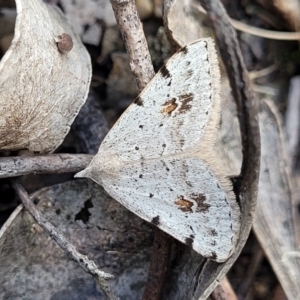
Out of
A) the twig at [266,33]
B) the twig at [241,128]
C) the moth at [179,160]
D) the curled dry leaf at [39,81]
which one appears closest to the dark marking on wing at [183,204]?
the moth at [179,160]

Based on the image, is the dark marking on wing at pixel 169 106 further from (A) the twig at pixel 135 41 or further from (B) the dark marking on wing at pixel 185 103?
(A) the twig at pixel 135 41

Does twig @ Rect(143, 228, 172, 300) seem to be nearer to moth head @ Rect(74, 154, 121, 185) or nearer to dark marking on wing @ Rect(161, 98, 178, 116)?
moth head @ Rect(74, 154, 121, 185)

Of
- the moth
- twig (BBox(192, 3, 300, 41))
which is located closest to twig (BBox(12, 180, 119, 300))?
the moth

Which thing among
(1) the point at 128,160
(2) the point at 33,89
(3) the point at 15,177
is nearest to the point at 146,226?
(1) the point at 128,160

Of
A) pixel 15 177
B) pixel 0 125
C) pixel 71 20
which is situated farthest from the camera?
pixel 71 20

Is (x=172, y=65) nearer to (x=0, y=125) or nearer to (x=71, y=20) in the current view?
(x=0, y=125)
